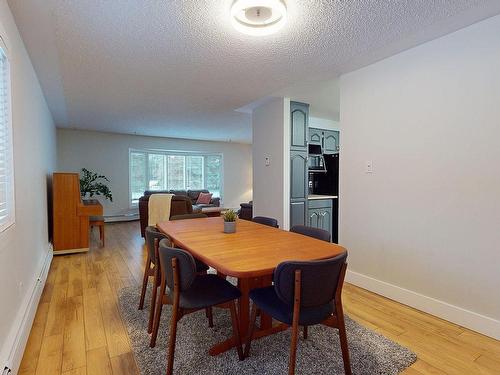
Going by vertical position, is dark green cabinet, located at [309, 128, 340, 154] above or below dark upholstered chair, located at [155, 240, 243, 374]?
above

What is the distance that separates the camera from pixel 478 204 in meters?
2.05

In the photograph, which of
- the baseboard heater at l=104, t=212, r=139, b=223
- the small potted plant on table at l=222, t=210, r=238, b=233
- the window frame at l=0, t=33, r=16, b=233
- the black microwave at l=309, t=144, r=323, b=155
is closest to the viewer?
the window frame at l=0, t=33, r=16, b=233

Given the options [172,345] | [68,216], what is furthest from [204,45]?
[68,216]

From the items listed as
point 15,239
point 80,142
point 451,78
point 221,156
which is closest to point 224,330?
point 15,239

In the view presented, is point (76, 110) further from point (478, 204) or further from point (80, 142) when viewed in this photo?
point (478, 204)

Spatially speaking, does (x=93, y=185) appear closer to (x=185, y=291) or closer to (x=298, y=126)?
(x=298, y=126)

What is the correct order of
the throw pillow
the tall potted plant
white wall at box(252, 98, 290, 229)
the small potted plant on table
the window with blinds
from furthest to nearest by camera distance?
the throw pillow < the tall potted plant < white wall at box(252, 98, 290, 229) < the small potted plant on table < the window with blinds

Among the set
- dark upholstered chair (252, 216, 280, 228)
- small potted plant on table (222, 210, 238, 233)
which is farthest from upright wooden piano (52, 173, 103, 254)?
small potted plant on table (222, 210, 238, 233)

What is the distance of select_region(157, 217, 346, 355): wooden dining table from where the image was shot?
56.1 inches

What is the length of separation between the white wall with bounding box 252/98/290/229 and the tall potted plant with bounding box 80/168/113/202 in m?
4.08

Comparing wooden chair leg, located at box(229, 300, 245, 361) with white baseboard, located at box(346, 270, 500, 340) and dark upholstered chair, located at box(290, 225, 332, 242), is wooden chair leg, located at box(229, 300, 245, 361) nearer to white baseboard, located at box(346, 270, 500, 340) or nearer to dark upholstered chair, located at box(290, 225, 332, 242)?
dark upholstered chair, located at box(290, 225, 332, 242)

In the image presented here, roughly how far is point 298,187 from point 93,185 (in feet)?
16.7

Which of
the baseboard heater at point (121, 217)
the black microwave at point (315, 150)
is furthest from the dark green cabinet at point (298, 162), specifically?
the baseboard heater at point (121, 217)

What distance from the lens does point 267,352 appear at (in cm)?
178
